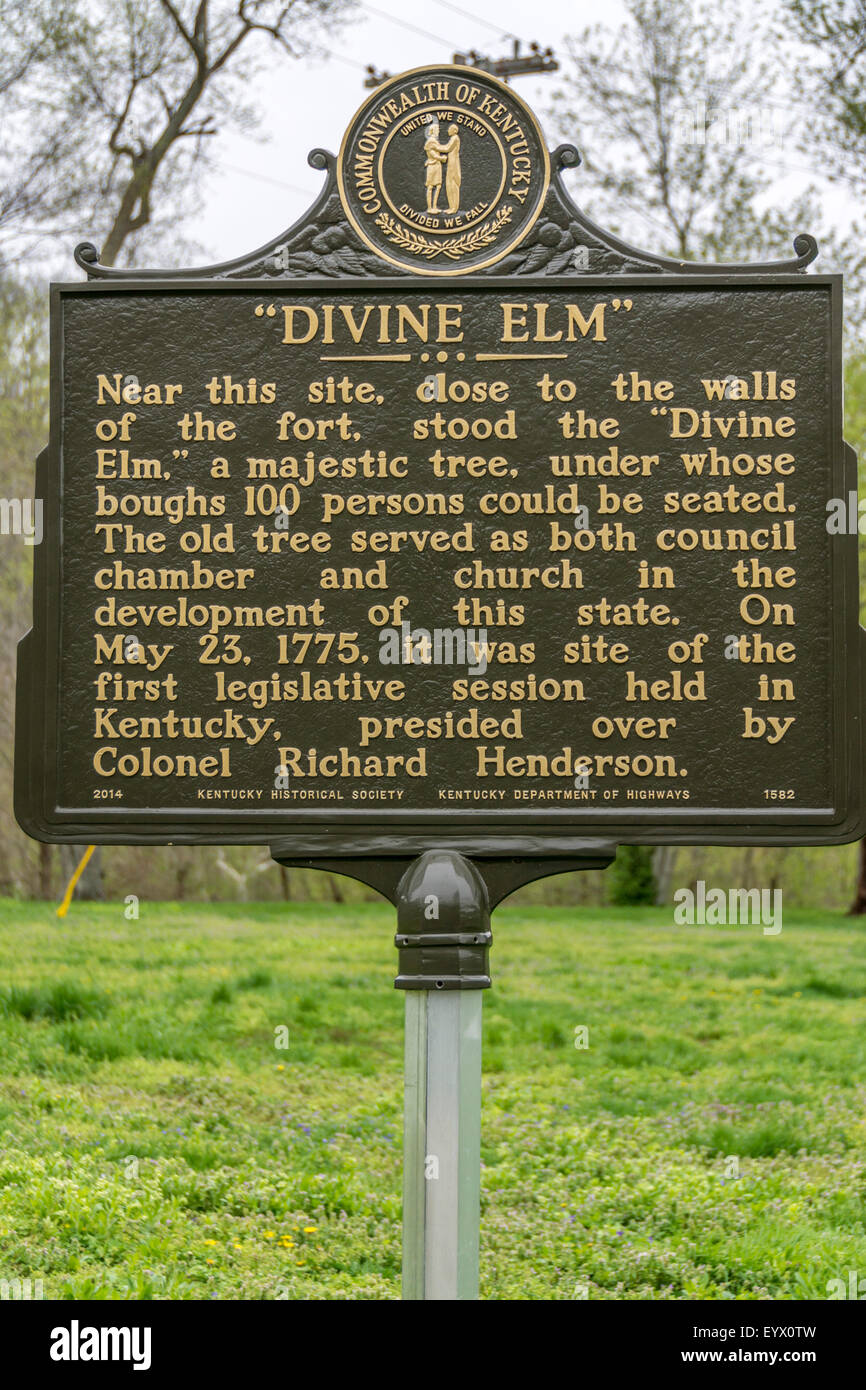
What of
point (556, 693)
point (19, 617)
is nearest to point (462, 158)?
point (556, 693)

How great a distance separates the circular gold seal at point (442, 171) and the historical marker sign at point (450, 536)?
0.04ft

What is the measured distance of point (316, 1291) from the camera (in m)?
5.89

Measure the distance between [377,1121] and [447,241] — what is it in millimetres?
5017

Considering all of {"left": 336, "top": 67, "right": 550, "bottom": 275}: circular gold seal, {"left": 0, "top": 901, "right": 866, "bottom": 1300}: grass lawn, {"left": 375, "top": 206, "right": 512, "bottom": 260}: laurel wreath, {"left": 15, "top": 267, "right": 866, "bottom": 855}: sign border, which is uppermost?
{"left": 336, "top": 67, "right": 550, "bottom": 275}: circular gold seal

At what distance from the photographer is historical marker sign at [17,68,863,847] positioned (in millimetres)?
5039

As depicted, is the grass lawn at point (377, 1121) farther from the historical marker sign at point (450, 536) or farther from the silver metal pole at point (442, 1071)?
the historical marker sign at point (450, 536)

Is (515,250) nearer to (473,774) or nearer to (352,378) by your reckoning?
(352,378)

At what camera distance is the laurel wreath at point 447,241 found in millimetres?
5215

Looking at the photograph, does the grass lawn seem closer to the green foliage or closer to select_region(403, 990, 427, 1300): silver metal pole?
select_region(403, 990, 427, 1300): silver metal pole

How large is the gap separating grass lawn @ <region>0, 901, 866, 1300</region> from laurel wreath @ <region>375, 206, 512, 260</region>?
13.9ft

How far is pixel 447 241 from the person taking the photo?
523cm

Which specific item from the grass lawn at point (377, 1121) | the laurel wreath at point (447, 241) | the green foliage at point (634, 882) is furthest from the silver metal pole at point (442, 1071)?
the green foliage at point (634, 882)

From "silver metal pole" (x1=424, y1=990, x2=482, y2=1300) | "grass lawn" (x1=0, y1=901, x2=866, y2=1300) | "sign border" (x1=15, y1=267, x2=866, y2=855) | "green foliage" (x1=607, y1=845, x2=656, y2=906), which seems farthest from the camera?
"green foliage" (x1=607, y1=845, x2=656, y2=906)

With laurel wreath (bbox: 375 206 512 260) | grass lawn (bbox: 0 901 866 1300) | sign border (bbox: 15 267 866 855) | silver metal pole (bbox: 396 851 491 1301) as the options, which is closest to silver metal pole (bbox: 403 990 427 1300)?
silver metal pole (bbox: 396 851 491 1301)
